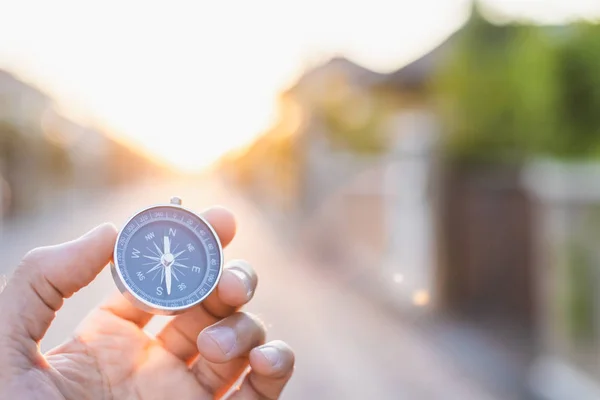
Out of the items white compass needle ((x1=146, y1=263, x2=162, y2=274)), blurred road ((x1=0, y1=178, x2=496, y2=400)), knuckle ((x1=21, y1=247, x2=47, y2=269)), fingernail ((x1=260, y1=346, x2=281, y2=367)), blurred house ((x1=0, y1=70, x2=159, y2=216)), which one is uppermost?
knuckle ((x1=21, y1=247, x2=47, y2=269))

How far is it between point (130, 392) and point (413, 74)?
1743 cm

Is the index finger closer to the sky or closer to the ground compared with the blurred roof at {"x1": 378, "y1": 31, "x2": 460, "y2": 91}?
closer to the sky

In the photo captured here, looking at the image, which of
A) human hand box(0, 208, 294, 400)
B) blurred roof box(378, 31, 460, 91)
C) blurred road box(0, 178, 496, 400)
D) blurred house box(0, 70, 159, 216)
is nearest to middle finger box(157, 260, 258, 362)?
human hand box(0, 208, 294, 400)

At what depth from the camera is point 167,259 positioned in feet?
7.13

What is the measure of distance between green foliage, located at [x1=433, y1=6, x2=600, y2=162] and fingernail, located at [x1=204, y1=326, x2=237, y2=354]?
6.63 metres

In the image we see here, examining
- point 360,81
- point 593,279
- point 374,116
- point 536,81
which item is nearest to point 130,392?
point 593,279

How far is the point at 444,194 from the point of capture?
36.4 ft

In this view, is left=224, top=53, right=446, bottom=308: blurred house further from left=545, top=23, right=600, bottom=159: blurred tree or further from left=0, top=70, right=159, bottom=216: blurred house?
left=0, top=70, right=159, bottom=216: blurred house

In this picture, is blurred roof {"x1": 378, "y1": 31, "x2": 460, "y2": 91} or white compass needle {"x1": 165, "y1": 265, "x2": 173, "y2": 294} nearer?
white compass needle {"x1": 165, "y1": 265, "x2": 173, "y2": 294}

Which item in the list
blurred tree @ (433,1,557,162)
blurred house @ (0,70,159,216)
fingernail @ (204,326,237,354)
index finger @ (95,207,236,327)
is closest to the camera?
fingernail @ (204,326,237,354)

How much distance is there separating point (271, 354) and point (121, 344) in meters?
0.43

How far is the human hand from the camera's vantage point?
1.97 meters

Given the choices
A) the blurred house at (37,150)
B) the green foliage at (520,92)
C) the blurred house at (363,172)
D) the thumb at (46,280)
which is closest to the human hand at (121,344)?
the thumb at (46,280)

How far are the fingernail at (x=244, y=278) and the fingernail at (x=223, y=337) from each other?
0.35 ft
